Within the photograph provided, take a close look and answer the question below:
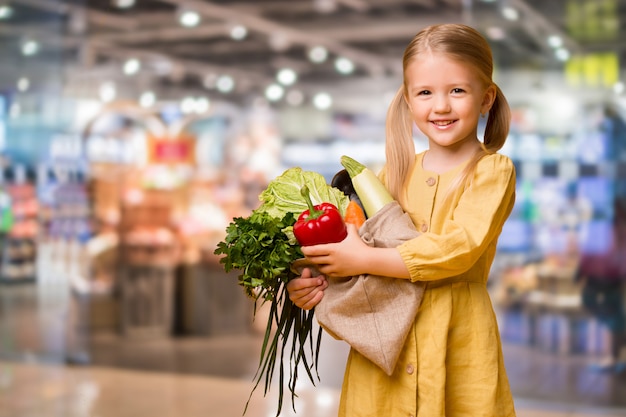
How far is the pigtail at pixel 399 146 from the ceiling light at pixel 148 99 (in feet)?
21.4

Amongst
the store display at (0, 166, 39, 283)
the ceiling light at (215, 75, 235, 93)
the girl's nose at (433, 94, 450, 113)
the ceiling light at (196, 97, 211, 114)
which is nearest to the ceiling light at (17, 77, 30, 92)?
the store display at (0, 166, 39, 283)

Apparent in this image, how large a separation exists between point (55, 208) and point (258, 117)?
2.19 m

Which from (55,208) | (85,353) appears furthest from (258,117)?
(85,353)

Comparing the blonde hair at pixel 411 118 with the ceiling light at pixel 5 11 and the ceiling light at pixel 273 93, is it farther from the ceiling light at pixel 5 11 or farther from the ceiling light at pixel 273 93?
the ceiling light at pixel 273 93

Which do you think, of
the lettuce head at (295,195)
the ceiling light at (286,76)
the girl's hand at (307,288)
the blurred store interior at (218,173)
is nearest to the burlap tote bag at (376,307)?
the girl's hand at (307,288)

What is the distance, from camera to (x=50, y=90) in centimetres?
690

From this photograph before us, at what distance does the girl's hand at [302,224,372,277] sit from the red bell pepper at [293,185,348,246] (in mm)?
14

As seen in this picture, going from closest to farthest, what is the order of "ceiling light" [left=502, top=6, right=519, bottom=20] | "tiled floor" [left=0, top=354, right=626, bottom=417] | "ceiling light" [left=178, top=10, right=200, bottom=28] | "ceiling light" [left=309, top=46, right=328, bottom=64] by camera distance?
"tiled floor" [left=0, top=354, right=626, bottom=417]
"ceiling light" [left=502, top=6, right=519, bottom=20]
"ceiling light" [left=178, top=10, right=200, bottom=28]
"ceiling light" [left=309, top=46, right=328, bottom=64]

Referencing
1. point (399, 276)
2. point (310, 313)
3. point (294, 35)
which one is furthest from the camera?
point (294, 35)

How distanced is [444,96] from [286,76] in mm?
6456

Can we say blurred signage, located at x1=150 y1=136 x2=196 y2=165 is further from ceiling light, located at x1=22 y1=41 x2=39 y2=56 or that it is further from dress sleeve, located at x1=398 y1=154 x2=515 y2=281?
dress sleeve, located at x1=398 y1=154 x2=515 y2=281

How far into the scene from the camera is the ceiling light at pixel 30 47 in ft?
22.6

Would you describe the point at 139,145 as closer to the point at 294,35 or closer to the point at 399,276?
the point at 294,35

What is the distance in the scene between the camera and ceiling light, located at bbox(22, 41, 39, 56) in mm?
6898
